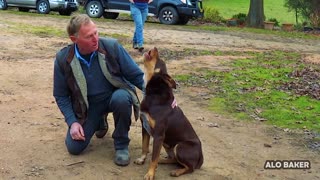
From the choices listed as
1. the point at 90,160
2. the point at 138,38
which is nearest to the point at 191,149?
the point at 90,160

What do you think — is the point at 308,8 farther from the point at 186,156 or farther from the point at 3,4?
the point at 186,156

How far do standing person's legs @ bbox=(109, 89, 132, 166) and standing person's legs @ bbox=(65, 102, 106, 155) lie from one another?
0.18m

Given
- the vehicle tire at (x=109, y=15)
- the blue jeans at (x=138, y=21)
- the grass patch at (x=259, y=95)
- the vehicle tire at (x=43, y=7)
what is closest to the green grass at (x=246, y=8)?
the vehicle tire at (x=109, y=15)

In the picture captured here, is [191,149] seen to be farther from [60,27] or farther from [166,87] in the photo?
[60,27]

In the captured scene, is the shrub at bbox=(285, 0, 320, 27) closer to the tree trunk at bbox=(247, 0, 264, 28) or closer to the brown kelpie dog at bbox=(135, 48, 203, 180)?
the tree trunk at bbox=(247, 0, 264, 28)

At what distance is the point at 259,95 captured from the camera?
25.2 ft

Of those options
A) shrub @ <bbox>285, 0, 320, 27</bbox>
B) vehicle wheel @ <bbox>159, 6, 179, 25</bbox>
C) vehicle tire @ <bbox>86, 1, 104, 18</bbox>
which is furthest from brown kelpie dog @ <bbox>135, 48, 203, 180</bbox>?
shrub @ <bbox>285, 0, 320, 27</bbox>

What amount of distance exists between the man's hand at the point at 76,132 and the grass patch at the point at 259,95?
2676 mm

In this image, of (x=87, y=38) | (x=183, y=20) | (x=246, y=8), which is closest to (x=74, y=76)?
(x=87, y=38)

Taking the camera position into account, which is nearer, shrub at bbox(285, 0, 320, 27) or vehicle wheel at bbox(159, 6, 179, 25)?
vehicle wheel at bbox(159, 6, 179, 25)

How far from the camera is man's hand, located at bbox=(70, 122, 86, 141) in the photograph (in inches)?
173

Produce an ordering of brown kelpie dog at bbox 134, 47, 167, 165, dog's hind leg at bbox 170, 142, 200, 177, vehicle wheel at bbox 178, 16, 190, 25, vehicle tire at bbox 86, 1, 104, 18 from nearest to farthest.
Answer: brown kelpie dog at bbox 134, 47, 167, 165
dog's hind leg at bbox 170, 142, 200, 177
vehicle wheel at bbox 178, 16, 190, 25
vehicle tire at bbox 86, 1, 104, 18

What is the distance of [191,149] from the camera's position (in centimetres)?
432

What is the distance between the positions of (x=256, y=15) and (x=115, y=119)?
1878 centimetres
